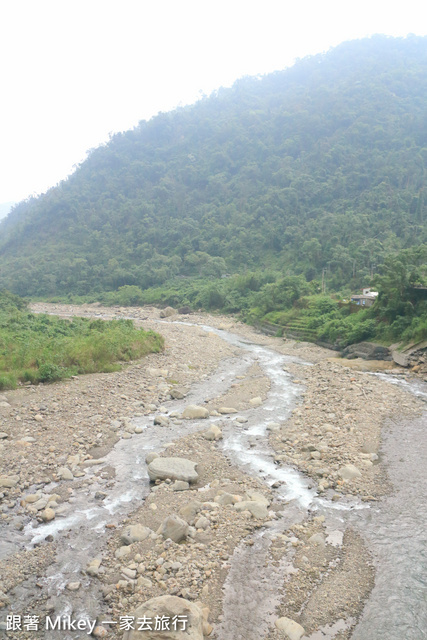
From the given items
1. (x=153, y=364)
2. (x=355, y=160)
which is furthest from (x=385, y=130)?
(x=153, y=364)

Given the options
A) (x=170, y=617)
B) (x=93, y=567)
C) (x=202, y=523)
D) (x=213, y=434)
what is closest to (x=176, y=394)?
(x=213, y=434)

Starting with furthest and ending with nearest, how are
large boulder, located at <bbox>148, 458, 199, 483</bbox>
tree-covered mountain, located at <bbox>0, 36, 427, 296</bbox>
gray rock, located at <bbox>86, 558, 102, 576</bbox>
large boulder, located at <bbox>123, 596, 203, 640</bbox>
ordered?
tree-covered mountain, located at <bbox>0, 36, 427, 296</bbox>
large boulder, located at <bbox>148, 458, 199, 483</bbox>
gray rock, located at <bbox>86, 558, 102, 576</bbox>
large boulder, located at <bbox>123, 596, 203, 640</bbox>

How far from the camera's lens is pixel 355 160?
89.9m

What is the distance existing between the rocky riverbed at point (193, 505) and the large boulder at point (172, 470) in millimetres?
48

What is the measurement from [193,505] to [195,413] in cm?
641

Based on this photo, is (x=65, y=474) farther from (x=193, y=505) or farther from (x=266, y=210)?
(x=266, y=210)

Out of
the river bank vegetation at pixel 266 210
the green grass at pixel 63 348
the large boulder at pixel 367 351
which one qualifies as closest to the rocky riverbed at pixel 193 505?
the green grass at pixel 63 348

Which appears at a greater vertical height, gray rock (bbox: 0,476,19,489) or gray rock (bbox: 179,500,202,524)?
gray rock (bbox: 0,476,19,489)

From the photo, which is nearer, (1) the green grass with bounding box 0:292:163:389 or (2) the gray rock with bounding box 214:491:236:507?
(2) the gray rock with bounding box 214:491:236:507

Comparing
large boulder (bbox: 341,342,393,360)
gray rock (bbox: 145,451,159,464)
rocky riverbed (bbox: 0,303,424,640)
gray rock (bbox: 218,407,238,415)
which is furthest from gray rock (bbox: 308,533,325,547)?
large boulder (bbox: 341,342,393,360)

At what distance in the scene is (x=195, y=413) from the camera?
14.7m

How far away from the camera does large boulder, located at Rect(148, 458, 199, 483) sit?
32.2ft

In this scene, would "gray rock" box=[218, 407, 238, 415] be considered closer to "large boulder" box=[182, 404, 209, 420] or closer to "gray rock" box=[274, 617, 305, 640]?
"large boulder" box=[182, 404, 209, 420]

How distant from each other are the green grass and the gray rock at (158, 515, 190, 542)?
10.1 metres
